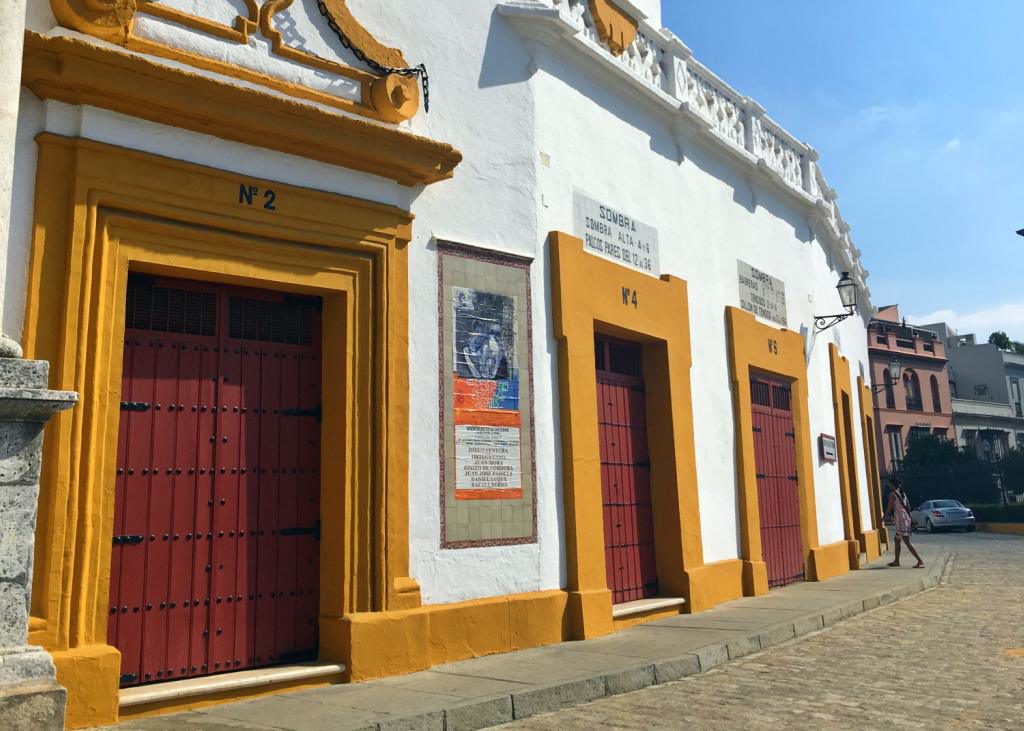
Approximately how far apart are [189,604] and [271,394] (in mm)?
1500

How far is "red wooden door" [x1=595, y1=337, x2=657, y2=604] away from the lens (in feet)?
28.5

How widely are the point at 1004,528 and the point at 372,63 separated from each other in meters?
28.7

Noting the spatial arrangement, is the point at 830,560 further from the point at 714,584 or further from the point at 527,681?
the point at 527,681

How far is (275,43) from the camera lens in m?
6.13

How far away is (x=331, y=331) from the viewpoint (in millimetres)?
6402

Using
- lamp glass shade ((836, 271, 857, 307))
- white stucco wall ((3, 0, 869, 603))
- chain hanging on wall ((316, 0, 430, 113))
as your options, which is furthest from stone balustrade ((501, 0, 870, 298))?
chain hanging on wall ((316, 0, 430, 113))

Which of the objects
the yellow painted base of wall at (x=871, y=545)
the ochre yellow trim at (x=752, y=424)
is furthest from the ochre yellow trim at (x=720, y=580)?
the yellow painted base of wall at (x=871, y=545)

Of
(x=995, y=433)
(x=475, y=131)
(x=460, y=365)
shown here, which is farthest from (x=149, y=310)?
(x=995, y=433)

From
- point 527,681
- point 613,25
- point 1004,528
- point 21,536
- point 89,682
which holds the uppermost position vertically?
point 613,25

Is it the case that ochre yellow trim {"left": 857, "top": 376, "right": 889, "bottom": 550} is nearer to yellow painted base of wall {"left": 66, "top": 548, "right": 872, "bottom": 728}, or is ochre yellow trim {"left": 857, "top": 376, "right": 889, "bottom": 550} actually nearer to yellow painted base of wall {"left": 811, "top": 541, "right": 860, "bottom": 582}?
yellow painted base of wall {"left": 811, "top": 541, "right": 860, "bottom": 582}

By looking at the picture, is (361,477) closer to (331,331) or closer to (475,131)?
(331,331)

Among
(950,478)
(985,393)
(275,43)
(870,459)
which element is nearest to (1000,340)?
(985,393)

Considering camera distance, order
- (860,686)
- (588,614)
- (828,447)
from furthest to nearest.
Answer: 1. (828,447)
2. (588,614)
3. (860,686)

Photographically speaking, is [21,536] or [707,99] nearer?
[21,536]
